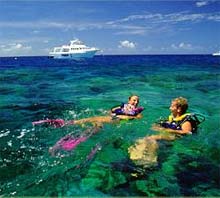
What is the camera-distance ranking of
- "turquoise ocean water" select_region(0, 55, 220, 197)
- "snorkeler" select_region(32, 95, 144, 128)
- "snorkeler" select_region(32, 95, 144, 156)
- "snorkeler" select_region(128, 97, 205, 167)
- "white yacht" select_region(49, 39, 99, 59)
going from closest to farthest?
"turquoise ocean water" select_region(0, 55, 220, 197) < "snorkeler" select_region(128, 97, 205, 167) < "snorkeler" select_region(32, 95, 144, 156) < "snorkeler" select_region(32, 95, 144, 128) < "white yacht" select_region(49, 39, 99, 59)

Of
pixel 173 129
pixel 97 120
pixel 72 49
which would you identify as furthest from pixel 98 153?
pixel 72 49

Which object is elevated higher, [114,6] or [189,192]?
[114,6]

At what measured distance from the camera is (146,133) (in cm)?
765

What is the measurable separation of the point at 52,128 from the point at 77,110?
5.76ft

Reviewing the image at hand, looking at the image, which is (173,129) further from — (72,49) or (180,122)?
(72,49)

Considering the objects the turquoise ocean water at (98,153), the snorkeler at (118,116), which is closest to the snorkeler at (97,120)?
the snorkeler at (118,116)

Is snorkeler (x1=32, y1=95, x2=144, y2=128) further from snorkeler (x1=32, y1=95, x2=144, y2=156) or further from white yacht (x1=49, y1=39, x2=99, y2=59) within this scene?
white yacht (x1=49, y1=39, x2=99, y2=59)

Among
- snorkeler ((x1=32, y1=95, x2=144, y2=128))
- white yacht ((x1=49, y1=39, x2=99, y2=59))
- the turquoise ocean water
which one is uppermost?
white yacht ((x1=49, y1=39, x2=99, y2=59))

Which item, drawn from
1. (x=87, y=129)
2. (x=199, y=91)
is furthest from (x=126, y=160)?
(x=199, y=91)

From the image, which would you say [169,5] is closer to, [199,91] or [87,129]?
[87,129]

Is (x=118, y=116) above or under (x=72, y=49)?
under

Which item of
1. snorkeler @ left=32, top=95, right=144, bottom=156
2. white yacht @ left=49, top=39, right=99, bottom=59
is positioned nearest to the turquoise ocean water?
snorkeler @ left=32, top=95, right=144, bottom=156

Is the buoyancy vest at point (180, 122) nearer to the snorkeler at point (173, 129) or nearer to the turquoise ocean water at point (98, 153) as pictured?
the snorkeler at point (173, 129)

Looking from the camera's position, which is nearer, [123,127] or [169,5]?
[123,127]
